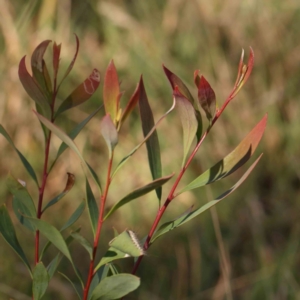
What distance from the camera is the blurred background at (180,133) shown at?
1273 millimetres

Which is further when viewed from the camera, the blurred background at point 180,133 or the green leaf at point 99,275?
the blurred background at point 180,133

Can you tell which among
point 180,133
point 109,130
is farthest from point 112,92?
point 180,133

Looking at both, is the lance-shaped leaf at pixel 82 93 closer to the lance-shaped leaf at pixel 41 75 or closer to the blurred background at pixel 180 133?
the lance-shaped leaf at pixel 41 75

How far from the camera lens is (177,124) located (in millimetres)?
1521

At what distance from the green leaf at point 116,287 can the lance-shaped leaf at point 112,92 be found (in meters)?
0.09

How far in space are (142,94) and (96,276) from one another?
13 centimetres

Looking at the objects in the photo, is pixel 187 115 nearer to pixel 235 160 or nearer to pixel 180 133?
pixel 235 160

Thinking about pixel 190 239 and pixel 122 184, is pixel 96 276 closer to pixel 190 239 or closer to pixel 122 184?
pixel 190 239

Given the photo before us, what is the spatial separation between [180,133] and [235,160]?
3.94ft

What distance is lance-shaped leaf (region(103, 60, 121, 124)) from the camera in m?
0.29

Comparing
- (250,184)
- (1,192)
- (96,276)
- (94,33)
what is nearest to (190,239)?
(250,184)

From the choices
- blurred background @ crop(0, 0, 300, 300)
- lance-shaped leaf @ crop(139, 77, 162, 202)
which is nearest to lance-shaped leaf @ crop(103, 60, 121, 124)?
lance-shaped leaf @ crop(139, 77, 162, 202)

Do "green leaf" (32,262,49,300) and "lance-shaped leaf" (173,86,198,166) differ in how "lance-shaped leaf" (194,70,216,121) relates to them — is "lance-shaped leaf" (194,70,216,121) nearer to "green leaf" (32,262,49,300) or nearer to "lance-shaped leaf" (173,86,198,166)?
"lance-shaped leaf" (173,86,198,166)

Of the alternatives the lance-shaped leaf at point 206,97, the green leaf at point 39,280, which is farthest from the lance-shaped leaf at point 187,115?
the green leaf at point 39,280
